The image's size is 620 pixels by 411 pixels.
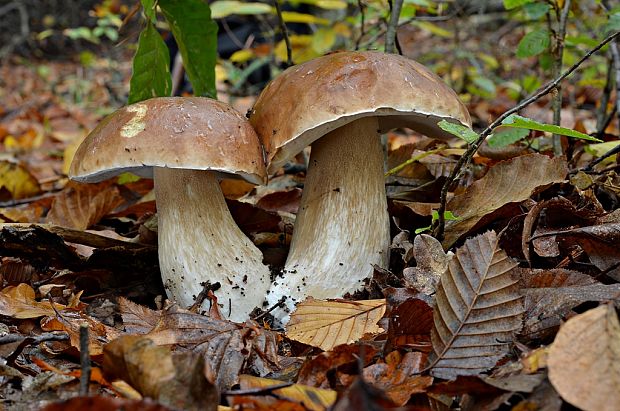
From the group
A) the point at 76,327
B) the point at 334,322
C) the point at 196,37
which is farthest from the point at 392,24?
the point at 76,327

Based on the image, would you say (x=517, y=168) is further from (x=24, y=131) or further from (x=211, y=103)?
(x=24, y=131)

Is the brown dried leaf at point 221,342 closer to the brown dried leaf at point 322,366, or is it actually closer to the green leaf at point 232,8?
the brown dried leaf at point 322,366

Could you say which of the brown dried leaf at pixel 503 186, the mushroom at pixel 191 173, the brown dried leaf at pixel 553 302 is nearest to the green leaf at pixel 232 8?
the mushroom at pixel 191 173

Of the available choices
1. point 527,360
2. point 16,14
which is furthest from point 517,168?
point 16,14

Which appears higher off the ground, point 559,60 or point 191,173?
point 559,60

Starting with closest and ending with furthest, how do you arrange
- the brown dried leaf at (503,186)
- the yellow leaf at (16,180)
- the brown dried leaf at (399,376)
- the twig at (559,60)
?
the brown dried leaf at (399,376) < the brown dried leaf at (503,186) < the twig at (559,60) < the yellow leaf at (16,180)

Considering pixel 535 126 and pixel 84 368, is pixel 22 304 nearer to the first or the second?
pixel 84 368
